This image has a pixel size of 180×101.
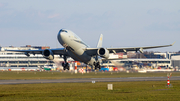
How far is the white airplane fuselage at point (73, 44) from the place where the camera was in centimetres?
4559

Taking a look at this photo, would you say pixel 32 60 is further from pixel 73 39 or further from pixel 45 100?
pixel 45 100

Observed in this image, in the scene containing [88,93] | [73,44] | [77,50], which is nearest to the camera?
[88,93]

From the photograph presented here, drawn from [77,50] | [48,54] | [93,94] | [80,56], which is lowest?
[93,94]

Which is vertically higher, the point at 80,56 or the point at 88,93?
the point at 80,56

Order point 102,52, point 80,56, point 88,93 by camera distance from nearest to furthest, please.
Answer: point 88,93 < point 80,56 < point 102,52

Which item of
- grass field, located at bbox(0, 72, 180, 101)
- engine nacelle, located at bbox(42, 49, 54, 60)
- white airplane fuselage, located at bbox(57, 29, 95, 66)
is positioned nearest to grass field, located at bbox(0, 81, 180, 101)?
grass field, located at bbox(0, 72, 180, 101)

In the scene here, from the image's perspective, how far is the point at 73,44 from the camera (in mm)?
47531

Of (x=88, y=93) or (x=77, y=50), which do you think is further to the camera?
(x=77, y=50)

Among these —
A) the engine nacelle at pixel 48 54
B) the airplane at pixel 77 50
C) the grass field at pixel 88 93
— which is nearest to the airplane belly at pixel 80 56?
the airplane at pixel 77 50

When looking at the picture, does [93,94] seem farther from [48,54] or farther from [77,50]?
[48,54]

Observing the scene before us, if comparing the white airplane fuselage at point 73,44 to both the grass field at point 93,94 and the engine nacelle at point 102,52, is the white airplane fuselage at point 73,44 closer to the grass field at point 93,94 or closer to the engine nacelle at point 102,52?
the engine nacelle at point 102,52

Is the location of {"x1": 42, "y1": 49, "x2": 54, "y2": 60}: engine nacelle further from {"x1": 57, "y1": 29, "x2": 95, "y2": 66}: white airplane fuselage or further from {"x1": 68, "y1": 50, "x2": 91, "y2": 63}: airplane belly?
{"x1": 57, "y1": 29, "x2": 95, "y2": 66}: white airplane fuselage

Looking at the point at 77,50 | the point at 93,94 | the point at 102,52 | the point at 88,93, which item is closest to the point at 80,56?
the point at 77,50

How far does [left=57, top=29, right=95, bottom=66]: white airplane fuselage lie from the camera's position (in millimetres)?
45594
